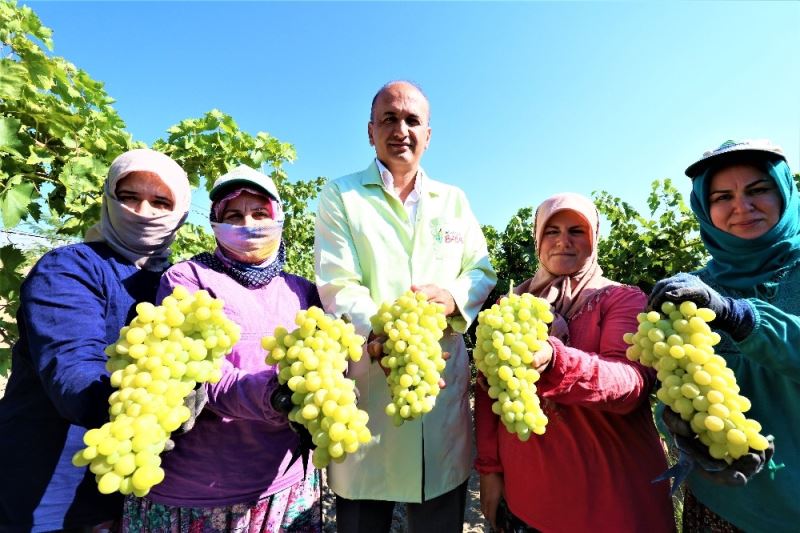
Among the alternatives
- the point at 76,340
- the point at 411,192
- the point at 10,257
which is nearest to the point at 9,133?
the point at 10,257

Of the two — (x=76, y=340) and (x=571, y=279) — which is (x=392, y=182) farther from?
(x=76, y=340)

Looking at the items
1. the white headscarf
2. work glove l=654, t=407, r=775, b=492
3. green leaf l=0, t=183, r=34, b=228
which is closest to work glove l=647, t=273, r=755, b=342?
work glove l=654, t=407, r=775, b=492

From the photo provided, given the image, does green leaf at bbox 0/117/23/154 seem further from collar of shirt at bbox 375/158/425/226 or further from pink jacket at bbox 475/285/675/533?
pink jacket at bbox 475/285/675/533

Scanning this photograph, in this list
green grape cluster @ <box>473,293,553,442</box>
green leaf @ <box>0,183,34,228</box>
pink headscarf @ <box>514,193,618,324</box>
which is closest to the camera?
green grape cluster @ <box>473,293,553,442</box>

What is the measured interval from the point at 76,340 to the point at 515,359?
1.69 meters

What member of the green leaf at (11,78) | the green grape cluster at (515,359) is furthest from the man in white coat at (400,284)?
the green leaf at (11,78)

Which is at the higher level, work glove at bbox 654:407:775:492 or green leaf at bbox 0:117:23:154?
green leaf at bbox 0:117:23:154

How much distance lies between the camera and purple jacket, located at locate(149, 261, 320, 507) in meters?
1.75

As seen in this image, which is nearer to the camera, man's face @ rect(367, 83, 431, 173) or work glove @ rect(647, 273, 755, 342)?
work glove @ rect(647, 273, 755, 342)

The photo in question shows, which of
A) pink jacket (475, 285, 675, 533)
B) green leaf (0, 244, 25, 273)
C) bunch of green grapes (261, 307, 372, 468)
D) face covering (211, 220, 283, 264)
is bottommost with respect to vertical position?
pink jacket (475, 285, 675, 533)

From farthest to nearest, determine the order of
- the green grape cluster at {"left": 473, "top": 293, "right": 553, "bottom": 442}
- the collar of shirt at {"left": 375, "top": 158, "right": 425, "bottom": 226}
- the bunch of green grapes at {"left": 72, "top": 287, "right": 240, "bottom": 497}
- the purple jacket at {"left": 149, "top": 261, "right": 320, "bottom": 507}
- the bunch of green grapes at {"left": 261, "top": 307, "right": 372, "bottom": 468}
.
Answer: the collar of shirt at {"left": 375, "top": 158, "right": 425, "bottom": 226}, the purple jacket at {"left": 149, "top": 261, "right": 320, "bottom": 507}, the green grape cluster at {"left": 473, "top": 293, "right": 553, "bottom": 442}, the bunch of green grapes at {"left": 261, "top": 307, "right": 372, "bottom": 468}, the bunch of green grapes at {"left": 72, "top": 287, "right": 240, "bottom": 497}

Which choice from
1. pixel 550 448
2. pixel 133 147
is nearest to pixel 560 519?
pixel 550 448

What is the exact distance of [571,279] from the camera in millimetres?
2156

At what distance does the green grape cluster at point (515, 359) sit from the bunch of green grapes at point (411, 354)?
0.19 m
